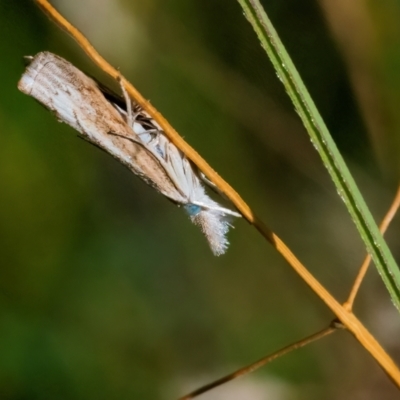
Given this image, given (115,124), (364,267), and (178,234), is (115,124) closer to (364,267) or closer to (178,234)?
(364,267)

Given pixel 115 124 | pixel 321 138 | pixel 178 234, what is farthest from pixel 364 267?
pixel 178 234

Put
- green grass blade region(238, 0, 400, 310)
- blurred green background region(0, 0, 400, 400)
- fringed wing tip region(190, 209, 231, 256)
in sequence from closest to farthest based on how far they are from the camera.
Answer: green grass blade region(238, 0, 400, 310) → fringed wing tip region(190, 209, 231, 256) → blurred green background region(0, 0, 400, 400)

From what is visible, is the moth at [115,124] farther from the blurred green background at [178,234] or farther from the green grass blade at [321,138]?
the blurred green background at [178,234]

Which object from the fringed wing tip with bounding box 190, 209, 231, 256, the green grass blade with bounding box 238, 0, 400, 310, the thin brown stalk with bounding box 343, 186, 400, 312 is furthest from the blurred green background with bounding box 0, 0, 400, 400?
the green grass blade with bounding box 238, 0, 400, 310

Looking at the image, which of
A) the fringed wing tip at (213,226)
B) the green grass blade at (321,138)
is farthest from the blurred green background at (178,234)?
the green grass blade at (321,138)

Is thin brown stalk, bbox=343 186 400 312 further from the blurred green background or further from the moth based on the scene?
the blurred green background
